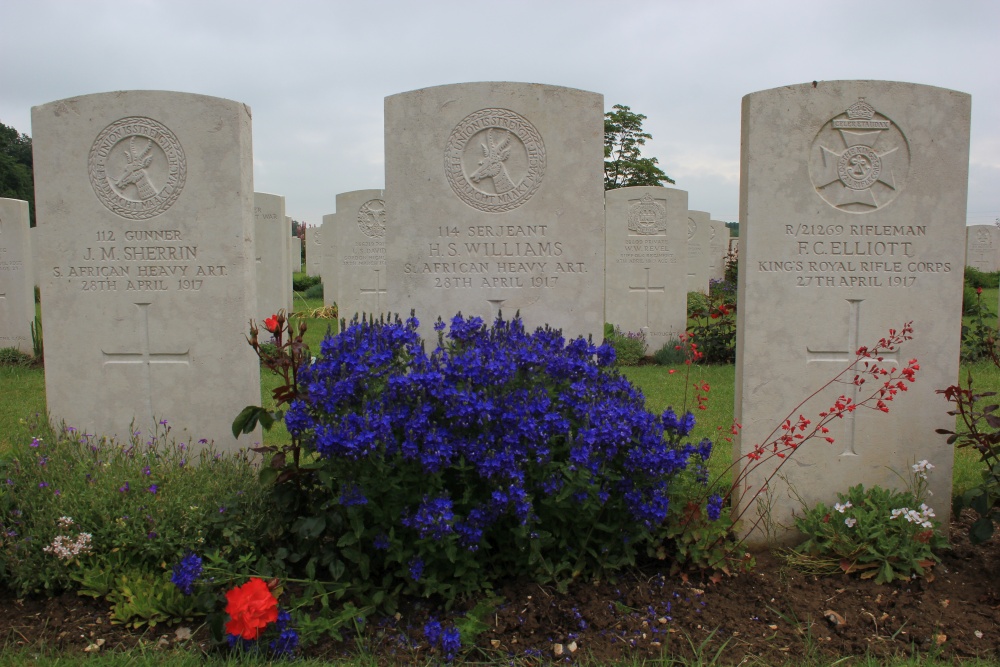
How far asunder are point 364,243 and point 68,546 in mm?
8262

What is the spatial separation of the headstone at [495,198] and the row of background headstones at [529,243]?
0.5 inches

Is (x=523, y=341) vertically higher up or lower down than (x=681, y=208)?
lower down

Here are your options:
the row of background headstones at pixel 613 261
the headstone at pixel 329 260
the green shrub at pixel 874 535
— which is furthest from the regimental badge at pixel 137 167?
the headstone at pixel 329 260

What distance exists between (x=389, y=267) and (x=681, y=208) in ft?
24.2

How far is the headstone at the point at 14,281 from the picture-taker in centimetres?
1030

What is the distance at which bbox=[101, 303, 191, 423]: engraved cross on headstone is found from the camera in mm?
4555

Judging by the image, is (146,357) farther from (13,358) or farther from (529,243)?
(13,358)

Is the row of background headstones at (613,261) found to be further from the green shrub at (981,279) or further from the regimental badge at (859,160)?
the green shrub at (981,279)

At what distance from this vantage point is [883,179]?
396 centimetres

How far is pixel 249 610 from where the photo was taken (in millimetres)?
2748

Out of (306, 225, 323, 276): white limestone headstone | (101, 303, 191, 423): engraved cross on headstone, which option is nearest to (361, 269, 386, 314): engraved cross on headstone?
(101, 303, 191, 423): engraved cross on headstone

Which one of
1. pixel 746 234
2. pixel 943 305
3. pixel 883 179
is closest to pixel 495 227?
pixel 746 234

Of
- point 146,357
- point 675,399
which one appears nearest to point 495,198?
point 146,357

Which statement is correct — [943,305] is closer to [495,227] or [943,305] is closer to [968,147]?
[968,147]
